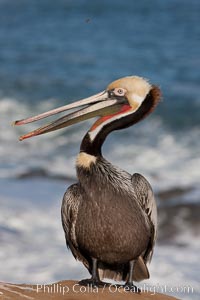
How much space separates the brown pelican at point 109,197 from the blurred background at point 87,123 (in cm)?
362

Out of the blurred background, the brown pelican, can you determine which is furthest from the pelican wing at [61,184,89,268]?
the blurred background

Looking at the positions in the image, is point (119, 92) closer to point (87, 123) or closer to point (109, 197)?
point (109, 197)

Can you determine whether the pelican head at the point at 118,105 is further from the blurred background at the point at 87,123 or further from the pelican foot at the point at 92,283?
the blurred background at the point at 87,123

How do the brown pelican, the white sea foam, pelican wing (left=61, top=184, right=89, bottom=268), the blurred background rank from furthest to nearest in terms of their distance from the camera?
the blurred background
the white sea foam
pelican wing (left=61, top=184, right=89, bottom=268)
the brown pelican

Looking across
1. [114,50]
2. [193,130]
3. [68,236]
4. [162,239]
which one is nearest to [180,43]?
[114,50]

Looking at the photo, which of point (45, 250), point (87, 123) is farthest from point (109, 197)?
point (87, 123)

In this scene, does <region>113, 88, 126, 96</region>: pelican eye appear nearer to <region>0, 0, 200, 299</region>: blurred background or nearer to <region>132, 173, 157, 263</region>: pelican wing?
<region>132, 173, 157, 263</region>: pelican wing

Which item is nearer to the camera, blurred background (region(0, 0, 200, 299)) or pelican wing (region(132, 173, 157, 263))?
pelican wing (region(132, 173, 157, 263))

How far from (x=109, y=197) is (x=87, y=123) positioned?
1196 cm

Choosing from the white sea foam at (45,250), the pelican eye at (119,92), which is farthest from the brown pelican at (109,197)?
the white sea foam at (45,250)

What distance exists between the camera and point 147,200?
7656 millimetres

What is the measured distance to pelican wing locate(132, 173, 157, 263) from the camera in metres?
7.61

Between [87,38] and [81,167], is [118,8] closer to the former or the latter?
[87,38]

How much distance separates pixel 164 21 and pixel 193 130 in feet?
27.5
